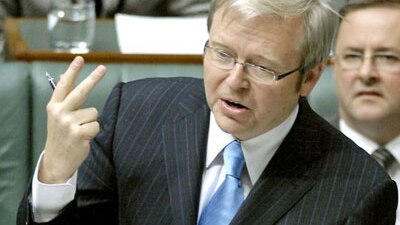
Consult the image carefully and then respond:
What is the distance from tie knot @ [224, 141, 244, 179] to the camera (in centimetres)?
143

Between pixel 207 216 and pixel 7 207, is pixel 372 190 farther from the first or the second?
pixel 7 207

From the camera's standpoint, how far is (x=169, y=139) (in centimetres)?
148

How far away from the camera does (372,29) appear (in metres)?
1.92

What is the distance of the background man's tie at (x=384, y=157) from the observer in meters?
1.91

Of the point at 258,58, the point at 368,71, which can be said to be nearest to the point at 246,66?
the point at 258,58

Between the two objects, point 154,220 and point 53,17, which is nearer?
point 154,220

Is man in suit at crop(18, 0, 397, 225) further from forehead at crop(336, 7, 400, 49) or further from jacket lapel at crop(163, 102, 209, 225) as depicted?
forehead at crop(336, 7, 400, 49)

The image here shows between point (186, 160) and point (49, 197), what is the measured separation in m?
0.23

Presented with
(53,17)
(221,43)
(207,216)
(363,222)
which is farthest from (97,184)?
(53,17)

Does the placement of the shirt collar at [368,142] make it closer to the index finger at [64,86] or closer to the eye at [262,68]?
the eye at [262,68]

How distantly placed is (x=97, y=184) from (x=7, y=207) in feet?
1.93

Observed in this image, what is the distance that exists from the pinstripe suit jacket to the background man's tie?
0.48 metres

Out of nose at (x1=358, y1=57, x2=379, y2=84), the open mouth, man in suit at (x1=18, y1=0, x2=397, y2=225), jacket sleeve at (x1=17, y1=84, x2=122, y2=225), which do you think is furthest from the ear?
nose at (x1=358, y1=57, x2=379, y2=84)

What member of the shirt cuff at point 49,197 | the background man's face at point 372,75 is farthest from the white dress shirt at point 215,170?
the background man's face at point 372,75
